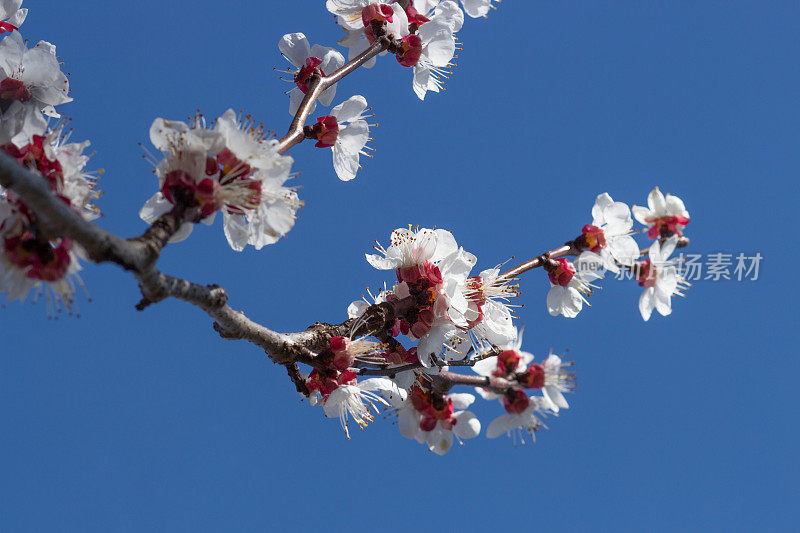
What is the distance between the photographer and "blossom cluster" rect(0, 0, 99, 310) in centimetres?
192

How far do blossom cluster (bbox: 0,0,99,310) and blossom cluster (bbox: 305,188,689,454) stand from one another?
109cm

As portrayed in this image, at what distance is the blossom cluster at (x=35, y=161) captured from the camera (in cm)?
192

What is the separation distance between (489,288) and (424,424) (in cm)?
92

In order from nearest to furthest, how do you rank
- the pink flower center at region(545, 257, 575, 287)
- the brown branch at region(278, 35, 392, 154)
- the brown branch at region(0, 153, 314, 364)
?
the brown branch at region(0, 153, 314, 364) → the brown branch at region(278, 35, 392, 154) → the pink flower center at region(545, 257, 575, 287)

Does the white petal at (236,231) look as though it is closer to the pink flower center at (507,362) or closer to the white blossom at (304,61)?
the white blossom at (304,61)

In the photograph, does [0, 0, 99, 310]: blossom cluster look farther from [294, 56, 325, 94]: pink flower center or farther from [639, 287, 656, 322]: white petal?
[639, 287, 656, 322]: white petal

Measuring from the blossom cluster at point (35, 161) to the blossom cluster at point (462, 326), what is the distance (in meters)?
1.09

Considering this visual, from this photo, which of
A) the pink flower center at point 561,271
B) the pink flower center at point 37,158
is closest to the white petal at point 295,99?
the pink flower center at point 37,158

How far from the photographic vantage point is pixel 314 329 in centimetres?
268

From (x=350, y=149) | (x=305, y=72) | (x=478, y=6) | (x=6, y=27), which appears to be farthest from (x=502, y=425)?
(x=6, y=27)

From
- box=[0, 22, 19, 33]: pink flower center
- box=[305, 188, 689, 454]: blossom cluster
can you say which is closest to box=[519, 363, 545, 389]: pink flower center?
box=[305, 188, 689, 454]: blossom cluster

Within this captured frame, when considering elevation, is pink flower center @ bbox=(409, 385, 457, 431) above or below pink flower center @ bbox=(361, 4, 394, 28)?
below

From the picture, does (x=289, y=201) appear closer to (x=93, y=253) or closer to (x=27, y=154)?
(x=93, y=253)

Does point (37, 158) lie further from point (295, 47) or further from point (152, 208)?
point (295, 47)
